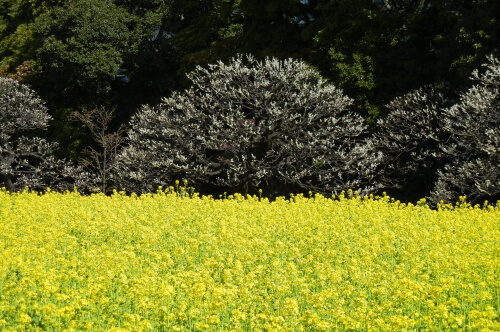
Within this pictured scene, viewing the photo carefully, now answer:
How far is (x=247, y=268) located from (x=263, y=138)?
35.3ft

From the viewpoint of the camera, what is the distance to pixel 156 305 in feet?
21.0

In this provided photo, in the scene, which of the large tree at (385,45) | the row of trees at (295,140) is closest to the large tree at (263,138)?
the row of trees at (295,140)

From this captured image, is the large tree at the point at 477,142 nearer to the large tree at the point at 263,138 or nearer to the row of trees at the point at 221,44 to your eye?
the row of trees at the point at 221,44

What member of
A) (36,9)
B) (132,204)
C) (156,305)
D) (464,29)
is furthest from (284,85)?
(36,9)

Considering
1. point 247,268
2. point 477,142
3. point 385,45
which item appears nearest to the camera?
point 247,268

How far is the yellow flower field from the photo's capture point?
610 cm

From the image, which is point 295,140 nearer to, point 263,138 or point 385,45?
point 263,138

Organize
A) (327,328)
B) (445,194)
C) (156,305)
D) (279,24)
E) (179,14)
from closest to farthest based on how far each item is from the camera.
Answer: (327,328) < (156,305) < (445,194) < (279,24) < (179,14)

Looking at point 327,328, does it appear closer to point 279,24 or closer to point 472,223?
point 472,223

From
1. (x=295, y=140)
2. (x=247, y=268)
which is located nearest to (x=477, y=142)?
(x=295, y=140)

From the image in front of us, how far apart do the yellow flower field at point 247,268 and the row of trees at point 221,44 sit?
24.3ft

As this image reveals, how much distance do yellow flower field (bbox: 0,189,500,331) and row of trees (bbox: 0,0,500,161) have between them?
7.41 m

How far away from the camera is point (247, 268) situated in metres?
8.55

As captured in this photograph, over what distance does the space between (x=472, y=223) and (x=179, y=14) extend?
23.3m
